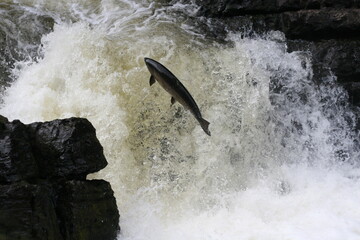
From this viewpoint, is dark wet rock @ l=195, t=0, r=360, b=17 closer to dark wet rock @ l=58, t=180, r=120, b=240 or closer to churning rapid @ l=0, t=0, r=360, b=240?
churning rapid @ l=0, t=0, r=360, b=240

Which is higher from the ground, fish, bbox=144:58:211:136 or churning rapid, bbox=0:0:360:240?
fish, bbox=144:58:211:136

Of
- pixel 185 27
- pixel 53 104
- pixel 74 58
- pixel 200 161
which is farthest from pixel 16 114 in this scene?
pixel 185 27

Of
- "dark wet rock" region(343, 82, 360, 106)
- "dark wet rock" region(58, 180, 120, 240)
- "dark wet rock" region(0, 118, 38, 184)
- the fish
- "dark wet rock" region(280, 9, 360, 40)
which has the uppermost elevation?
"dark wet rock" region(280, 9, 360, 40)

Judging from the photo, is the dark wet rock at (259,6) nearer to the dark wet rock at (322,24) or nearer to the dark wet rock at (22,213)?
the dark wet rock at (322,24)

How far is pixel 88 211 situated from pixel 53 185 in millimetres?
395

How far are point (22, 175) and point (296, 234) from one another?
2.59m

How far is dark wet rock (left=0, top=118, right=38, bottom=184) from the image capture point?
398 centimetres

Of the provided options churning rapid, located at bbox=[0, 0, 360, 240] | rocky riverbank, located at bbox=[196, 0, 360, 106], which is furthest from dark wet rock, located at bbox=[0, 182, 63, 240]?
rocky riverbank, located at bbox=[196, 0, 360, 106]

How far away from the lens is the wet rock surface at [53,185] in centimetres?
386

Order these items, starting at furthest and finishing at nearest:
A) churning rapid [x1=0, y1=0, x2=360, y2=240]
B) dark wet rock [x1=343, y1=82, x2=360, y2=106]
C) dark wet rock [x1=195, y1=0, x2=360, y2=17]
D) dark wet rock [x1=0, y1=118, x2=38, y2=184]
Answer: dark wet rock [x1=195, y1=0, x2=360, y2=17]
dark wet rock [x1=343, y1=82, x2=360, y2=106]
churning rapid [x1=0, y1=0, x2=360, y2=240]
dark wet rock [x1=0, y1=118, x2=38, y2=184]

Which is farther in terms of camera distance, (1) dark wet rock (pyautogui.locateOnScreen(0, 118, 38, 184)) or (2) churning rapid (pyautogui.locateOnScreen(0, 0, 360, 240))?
(2) churning rapid (pyautogui.locateOnScreen(0, 0, 360, 240))

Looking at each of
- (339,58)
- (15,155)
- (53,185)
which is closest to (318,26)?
(339,58)

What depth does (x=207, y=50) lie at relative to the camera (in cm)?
654

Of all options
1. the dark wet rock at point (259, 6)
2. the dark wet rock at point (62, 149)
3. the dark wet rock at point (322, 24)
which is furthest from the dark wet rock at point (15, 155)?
the dark wet rock at point (322, 24)
